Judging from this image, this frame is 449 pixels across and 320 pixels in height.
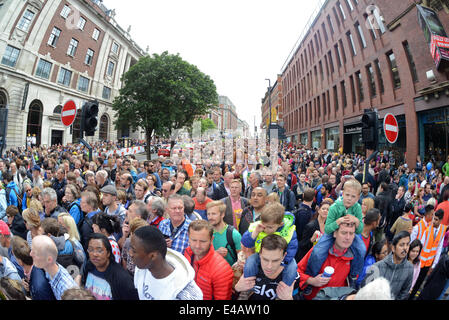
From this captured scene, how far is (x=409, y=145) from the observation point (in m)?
15.1

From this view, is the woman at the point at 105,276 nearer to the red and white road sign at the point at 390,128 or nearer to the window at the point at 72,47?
the red and white road sign at the point at 390,128

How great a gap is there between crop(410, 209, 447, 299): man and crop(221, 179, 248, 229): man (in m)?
2.99

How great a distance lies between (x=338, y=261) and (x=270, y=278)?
35.3 inches

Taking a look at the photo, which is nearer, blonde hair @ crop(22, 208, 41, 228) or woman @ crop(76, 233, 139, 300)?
woman @ crop(76, 233, 139, 300)

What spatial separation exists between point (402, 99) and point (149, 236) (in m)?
18.7

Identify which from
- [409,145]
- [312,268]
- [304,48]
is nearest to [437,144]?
[409,145]

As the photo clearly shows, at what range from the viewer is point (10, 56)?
944 inches

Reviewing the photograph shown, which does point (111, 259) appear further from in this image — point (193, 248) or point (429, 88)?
point (429, 88)

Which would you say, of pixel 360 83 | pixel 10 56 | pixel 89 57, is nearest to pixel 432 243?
pixel 360 83

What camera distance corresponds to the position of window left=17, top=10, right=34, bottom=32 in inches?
978

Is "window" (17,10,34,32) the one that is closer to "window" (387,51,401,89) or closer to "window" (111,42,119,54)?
"window" (111,42,119,54)

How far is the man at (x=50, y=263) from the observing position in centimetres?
216

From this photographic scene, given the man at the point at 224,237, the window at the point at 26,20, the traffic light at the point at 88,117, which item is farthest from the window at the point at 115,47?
the man at the point at 224,237

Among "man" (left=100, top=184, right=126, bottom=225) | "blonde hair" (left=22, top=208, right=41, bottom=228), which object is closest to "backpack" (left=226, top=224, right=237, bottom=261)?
"man" (left=100, top=184, right=126, bottom=225)
